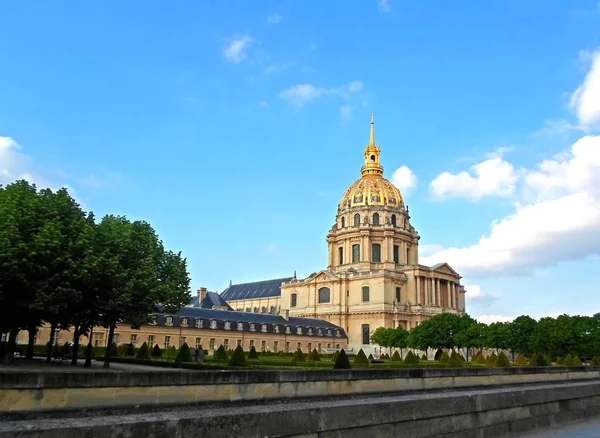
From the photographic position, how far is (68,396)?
8414 millimetres

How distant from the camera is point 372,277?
307 ft

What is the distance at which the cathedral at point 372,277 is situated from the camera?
303ft

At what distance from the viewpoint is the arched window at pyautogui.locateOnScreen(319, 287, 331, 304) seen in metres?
98.2

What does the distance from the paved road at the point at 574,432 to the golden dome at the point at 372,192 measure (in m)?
92.5

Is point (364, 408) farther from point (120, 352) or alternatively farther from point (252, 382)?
point (120, 352)

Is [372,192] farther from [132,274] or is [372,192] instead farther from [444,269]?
[132,274]

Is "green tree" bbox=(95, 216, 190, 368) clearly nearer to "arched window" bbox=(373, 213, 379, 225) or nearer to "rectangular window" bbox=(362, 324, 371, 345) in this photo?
"rectangular window" bbox=(362, 324, 371, 345)

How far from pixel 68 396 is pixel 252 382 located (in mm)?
4372

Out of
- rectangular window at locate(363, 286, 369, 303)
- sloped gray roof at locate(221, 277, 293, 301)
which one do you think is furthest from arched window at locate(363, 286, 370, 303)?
sloped gray roof at locate(221, 277, 293, 301)

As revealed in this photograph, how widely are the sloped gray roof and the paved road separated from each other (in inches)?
4184

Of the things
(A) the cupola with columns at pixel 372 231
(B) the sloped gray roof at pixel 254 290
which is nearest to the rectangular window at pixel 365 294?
(A) the cupola with columns at pixel 372 231

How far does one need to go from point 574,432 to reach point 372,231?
9048 cm

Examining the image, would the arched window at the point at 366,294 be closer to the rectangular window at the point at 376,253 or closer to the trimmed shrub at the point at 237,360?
the rectangular window at the point at 376,253

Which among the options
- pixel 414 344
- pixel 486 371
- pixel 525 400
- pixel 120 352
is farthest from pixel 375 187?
pixel 525 400
